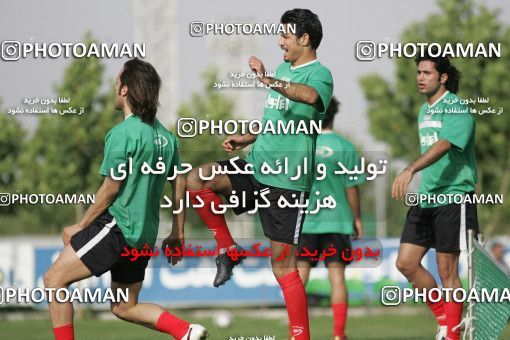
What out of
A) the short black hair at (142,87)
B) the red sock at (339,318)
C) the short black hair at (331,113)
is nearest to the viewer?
the short black hair at (142,87)

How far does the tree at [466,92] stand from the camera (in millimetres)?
18109

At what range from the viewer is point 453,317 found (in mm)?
8570

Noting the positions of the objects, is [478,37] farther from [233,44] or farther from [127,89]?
[127,89]

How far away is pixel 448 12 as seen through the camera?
20.3 meters

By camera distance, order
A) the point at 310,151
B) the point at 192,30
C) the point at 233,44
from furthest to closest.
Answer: the point at 233,44 → the point at 192,30 → the point at 310,151

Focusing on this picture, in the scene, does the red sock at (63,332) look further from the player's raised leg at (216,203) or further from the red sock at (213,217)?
the red sock at (213,217)

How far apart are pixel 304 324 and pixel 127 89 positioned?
2063 millimetres

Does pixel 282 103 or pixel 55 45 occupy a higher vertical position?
pixel 55 45

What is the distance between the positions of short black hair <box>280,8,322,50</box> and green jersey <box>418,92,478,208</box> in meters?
1.36

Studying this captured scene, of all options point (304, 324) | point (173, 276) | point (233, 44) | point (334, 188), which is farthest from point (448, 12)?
point (304, 324)

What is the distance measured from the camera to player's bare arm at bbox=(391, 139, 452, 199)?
7523 mm

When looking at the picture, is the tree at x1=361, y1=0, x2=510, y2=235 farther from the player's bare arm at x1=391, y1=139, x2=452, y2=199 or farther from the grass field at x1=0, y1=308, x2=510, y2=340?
the player's bare arm at x1=391, y1=139, x2=452, y2=199

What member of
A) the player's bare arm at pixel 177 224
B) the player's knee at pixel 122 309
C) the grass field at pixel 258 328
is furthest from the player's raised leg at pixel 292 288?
the grass field at pixel 258 328

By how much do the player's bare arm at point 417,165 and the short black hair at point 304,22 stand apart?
3.67 ft
